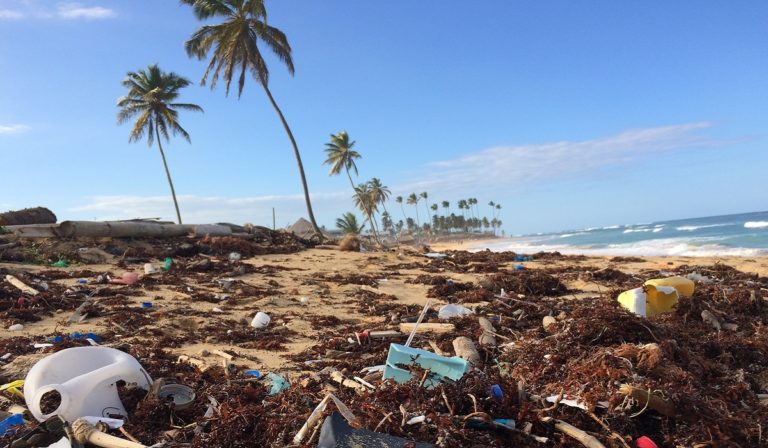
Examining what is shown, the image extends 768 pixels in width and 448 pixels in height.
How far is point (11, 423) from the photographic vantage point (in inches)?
107

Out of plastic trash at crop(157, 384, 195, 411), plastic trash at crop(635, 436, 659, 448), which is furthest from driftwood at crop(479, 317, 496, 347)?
plastic trash at crop(157, 384, 195, 411)

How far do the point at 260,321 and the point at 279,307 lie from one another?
3.99 ft

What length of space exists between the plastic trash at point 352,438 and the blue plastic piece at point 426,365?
76cm

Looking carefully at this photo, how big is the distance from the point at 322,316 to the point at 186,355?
2.45 metres

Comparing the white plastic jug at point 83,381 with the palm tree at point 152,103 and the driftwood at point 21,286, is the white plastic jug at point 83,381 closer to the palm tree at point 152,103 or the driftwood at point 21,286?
the driftwood at point 21,286

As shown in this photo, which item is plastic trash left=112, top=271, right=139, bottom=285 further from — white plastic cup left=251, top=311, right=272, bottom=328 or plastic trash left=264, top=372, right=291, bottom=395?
plastic trash left=264, top=372, right=291, bottom=395

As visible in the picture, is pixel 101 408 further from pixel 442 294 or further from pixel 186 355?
pixel 442 294

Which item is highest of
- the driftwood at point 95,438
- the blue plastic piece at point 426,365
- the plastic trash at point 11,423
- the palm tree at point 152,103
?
the palm tree at point 152,103

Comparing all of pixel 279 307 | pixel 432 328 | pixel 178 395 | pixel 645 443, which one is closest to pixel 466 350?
pixel 432 328

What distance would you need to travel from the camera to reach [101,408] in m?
2.85

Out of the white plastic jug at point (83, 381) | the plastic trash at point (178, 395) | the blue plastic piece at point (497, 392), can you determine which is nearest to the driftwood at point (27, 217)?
the white plastic jug at point (83, 381)

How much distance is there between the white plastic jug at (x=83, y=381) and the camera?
8.89 ft

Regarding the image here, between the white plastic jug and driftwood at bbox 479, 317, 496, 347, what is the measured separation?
3006mm

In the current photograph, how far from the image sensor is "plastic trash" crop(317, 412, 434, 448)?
2.02 metres
